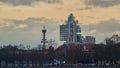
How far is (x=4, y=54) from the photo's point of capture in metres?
125

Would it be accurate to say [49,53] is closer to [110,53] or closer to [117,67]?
[110,53]

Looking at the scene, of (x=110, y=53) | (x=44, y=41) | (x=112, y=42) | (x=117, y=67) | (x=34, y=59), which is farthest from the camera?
(x=44, y=41)

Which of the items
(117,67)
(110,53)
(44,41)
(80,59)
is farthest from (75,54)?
(44,41)

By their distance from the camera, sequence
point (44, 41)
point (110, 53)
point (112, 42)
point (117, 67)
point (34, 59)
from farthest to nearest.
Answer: point (44, 41)
point (34, 59)
point (112, 42)
point (110, 53)
point (117, 67)

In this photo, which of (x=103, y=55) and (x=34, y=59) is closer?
(x=103, y=55)

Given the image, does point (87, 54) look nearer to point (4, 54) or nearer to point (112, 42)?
point (112, 42)

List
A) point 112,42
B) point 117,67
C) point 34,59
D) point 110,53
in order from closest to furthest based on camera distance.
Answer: point 117,67
point 110,53
point 112,42
point 34,59

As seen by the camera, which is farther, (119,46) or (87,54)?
(87,54)

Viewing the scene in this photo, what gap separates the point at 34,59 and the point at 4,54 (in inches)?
352

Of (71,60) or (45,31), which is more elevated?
(45,31)

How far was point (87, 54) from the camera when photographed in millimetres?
122625

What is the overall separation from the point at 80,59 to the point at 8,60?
19.9 metres

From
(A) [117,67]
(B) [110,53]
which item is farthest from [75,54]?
(A) [117,67]

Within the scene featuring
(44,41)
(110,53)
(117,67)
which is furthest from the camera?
(44,41)
